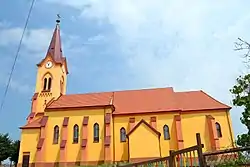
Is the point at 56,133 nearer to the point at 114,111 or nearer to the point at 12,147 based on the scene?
the point at 114,111

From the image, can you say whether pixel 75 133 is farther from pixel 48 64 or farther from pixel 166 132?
pixel 48 64

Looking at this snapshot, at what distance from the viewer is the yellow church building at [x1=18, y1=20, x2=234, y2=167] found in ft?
103

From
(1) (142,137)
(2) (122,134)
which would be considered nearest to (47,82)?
(2) (122,134)

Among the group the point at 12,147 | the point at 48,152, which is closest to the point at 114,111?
the point at 48,152

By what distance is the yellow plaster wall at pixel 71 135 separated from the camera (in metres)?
32.2

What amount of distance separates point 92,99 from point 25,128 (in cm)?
953

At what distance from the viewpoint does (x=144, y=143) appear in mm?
30844

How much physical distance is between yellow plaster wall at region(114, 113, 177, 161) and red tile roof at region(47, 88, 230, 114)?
0.80 meters

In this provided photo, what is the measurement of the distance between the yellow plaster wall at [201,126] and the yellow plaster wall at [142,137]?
5.01 feet

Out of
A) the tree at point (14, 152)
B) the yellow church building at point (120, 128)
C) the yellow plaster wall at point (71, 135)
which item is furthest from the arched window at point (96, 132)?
the tree at point (14, 152)

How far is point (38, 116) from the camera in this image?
37.8 meters

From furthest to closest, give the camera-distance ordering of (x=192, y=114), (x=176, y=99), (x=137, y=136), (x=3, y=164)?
(x=3, y=164) < (x=176, y=99) < (x=192, y=114) < (x=137, y=136)

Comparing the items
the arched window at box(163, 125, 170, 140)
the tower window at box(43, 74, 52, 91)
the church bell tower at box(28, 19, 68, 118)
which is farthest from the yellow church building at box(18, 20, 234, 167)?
the tower window at box(43, 74, 52, 91)

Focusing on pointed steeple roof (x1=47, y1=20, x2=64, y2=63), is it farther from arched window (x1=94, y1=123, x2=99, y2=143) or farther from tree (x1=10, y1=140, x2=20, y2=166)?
tree (x1=10, y1=140, x2=20, y2=166)
